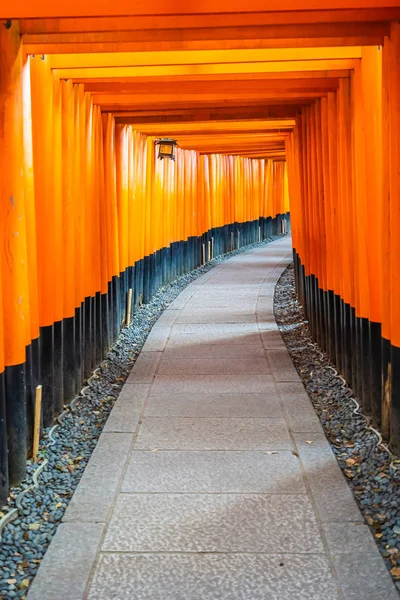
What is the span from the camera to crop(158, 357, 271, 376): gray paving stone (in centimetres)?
865

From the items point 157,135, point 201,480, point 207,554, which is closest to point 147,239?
point 157,135

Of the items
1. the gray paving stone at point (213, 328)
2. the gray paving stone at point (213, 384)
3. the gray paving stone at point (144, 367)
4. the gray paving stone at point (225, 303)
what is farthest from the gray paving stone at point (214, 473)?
the gray paving stone at point (225, 303)

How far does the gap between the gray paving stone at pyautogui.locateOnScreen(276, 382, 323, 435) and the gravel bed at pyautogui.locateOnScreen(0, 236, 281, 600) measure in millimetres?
1584

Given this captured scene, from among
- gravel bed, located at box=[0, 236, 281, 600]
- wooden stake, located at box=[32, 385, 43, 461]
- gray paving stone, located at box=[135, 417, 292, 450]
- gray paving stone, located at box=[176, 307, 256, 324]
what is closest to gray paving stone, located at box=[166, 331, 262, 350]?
gravel bed, located at box=[0, 236, 281, 600]

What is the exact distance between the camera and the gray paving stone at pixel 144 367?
8.29 meters

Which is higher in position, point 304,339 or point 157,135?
point 157,135

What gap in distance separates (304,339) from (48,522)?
6.50 m

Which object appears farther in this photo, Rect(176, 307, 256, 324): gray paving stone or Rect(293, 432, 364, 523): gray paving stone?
Rect(176, 307, 256, 324): gray paving stone

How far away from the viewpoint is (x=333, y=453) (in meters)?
5.85

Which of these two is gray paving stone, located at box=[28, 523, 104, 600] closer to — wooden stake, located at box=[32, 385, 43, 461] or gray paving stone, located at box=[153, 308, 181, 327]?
wooden stake, located at box=[32, 385, 43, 461]

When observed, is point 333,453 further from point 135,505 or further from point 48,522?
point 48,522

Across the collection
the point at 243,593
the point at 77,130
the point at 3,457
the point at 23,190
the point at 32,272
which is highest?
the point at 77,130

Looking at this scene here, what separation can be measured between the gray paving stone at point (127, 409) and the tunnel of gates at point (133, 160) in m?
0.49

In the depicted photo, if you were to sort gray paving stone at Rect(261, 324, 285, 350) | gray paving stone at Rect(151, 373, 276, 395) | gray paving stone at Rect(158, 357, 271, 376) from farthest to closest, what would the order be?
gray paving stone at Rect(261, 324, 285, 350) < gray paving stone at Rect(158, 357, 271, 376) < gray paving stone at Rect(151, 373, 276, 395)
